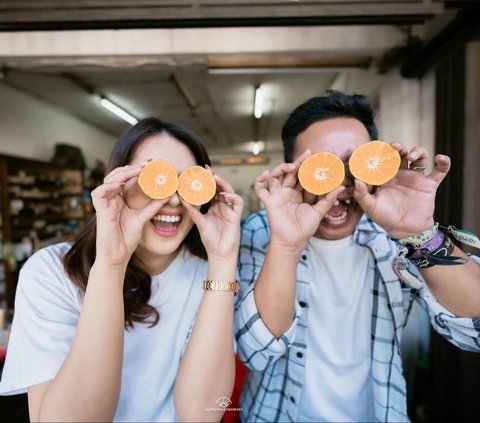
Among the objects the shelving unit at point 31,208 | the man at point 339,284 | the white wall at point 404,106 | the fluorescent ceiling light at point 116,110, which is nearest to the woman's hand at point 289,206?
the man at point 339,284

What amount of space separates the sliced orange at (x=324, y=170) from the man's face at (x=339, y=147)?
0.08m

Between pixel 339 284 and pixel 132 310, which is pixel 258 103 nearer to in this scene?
pixel 339 284

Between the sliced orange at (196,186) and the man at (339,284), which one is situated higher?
the sliced orange at (196,186)

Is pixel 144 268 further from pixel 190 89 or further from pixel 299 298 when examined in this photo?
pixel 190 89

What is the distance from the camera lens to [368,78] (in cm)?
423

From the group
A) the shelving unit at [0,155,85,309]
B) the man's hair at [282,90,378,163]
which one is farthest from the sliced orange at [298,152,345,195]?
the shelving unit at [0,155,85,309]

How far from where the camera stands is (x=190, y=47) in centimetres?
326

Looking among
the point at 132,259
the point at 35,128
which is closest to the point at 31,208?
the point at 35,128

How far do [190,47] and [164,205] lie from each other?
8.96 ft

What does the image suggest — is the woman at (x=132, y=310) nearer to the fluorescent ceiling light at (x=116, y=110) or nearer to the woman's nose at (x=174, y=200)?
the woman's nose at (x=174, y=200)

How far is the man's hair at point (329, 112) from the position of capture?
1.21m

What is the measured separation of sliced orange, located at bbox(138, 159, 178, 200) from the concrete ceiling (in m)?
1.41

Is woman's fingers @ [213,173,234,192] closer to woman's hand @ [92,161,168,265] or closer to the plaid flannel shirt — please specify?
woman's hand @ [92,161,168,265]

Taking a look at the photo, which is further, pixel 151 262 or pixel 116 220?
pixel 151 262
